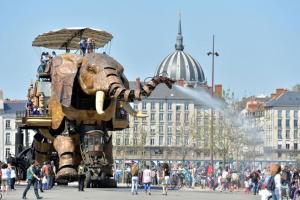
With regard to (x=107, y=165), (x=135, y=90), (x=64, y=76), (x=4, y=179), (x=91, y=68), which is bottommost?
(x=4, y=179)

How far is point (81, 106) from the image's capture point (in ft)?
148

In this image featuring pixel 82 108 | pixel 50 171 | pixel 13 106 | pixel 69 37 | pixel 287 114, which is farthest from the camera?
pixel 287 114

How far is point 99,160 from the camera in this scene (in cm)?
4491

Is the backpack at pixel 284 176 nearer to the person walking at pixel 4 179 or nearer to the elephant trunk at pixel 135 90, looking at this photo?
the elephant trunk at pixel 135 90

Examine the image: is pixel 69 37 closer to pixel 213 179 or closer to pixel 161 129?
pixel 213 179

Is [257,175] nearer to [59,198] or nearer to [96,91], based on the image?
[96,91]

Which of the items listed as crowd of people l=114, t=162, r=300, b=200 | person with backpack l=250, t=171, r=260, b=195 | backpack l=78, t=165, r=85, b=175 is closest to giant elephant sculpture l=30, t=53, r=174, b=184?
backpack l=78, t=165, r=85, b=175

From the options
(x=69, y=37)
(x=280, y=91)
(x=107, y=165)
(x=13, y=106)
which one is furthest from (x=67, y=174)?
(x=280, y=91)

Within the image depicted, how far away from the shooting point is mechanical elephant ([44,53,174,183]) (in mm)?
43656

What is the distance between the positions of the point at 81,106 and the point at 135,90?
4.46 m

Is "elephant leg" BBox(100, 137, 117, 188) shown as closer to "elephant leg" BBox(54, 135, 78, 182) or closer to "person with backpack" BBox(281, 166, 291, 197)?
"elephant leg" BBox(54, 135, 78, 182)

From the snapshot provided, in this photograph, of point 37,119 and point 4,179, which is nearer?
point 4,179

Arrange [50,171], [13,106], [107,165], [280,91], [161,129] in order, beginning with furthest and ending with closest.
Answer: [161,129] < [280,91] < [13,106] < [50,171] < [107,165]

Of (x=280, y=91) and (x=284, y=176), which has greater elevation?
(x=280, y=91)
